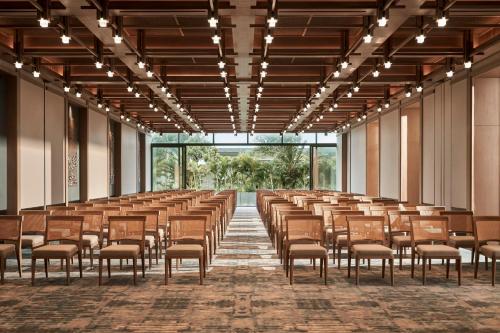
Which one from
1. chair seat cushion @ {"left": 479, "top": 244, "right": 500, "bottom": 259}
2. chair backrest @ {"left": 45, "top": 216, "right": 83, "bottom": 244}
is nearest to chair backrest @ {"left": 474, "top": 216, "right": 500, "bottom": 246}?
chair seat cushion @ {"left": 479, "top": 244, "right": 500, "bottom": 259}

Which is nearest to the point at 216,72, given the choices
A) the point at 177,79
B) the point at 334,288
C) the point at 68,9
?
the point at 177,79

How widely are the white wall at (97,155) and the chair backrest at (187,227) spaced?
1202 centimetres

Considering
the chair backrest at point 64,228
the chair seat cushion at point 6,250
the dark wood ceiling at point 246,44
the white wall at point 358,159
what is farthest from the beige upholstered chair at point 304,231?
the white wall at point 358,159

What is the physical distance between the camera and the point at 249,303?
731cm

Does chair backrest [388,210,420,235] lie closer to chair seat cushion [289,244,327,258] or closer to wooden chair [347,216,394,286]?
wooden chair [347,216,394,286]

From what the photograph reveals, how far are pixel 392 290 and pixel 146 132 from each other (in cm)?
2665

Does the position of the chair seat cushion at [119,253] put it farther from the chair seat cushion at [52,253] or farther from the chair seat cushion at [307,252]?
the chair seat cushion at [307,252]

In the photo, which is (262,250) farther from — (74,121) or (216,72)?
(74,121)

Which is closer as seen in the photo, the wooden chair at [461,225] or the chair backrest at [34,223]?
the wooden chair at [461,225]

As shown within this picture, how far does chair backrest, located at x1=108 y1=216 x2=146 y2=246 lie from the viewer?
9.31m

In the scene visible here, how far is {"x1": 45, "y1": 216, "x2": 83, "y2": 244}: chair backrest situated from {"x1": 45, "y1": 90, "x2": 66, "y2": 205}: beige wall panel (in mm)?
7087

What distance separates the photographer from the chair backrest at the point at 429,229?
30.4ft

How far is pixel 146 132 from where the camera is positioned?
33.6 meters

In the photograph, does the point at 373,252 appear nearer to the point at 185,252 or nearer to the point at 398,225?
the point at 398,225
